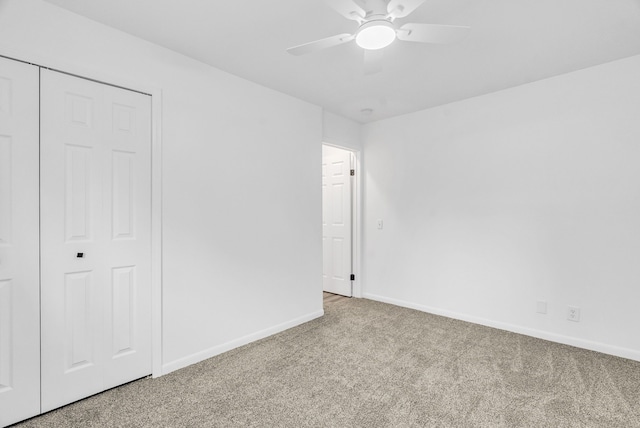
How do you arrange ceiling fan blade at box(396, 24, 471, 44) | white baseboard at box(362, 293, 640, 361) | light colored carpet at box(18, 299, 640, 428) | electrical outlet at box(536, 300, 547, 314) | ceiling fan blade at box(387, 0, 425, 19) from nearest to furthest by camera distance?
ceiling fan blade at box(387, 0, 425, 19) → ceiling fan blade at box(396, 24, 471, 44) → light colored carpet at box(18, 299, 640, 428) → white baseboard at box(362, 293, 640, 361) → electrical outlet at box(536, 300, 547, 314)

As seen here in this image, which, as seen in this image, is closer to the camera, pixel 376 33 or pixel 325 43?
pixel 376 33

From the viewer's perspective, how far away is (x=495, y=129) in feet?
10.7

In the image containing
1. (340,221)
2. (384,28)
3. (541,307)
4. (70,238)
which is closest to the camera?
(384,28)

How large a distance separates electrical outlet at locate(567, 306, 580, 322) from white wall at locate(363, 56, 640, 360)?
1.8 inches

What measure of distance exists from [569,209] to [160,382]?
145 inches

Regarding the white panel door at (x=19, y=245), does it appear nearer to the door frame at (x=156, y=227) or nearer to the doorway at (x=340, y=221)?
the door frame at (x=156, y=227)

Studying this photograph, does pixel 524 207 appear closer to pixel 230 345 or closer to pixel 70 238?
pixel 230 345

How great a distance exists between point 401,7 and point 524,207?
243cm

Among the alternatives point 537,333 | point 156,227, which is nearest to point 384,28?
point 156,227

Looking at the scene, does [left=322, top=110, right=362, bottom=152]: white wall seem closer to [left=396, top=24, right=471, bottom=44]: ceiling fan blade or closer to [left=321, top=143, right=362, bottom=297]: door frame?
[left=321, top=143, right=362, bottom=297]: door frame

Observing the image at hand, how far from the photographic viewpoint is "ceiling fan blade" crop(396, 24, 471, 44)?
1.62 metres

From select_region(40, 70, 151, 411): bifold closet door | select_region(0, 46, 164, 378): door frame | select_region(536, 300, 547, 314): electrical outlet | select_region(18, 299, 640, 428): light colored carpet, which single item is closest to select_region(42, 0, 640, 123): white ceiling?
select_region(0, 46, 164, 378): door frame

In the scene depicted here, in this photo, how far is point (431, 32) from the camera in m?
1.69

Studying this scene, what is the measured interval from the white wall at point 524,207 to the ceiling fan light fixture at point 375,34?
6.93 feet
